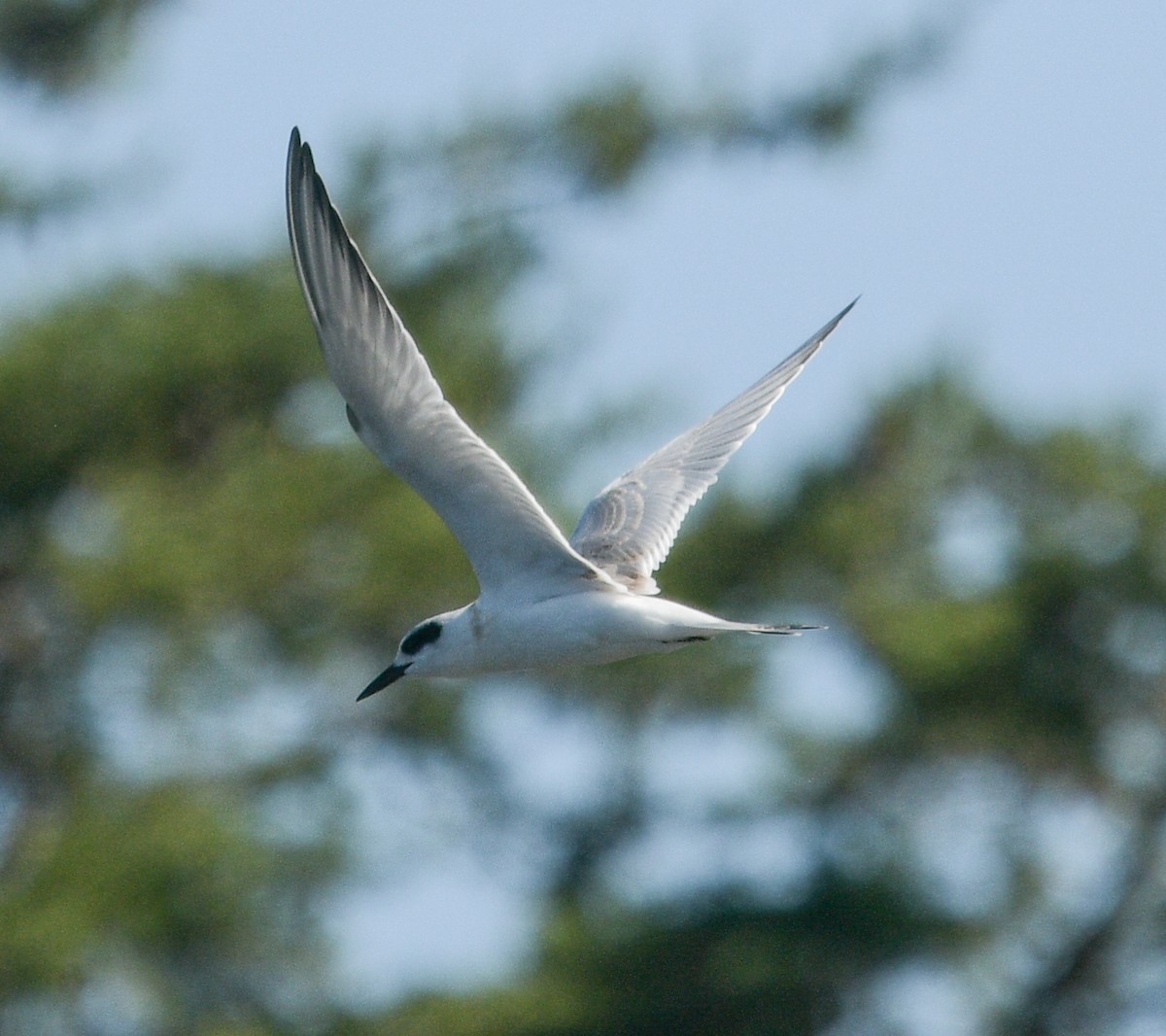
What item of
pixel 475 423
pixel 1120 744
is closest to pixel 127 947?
pixel 475 423

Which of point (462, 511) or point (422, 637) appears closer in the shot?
point (462, 511)

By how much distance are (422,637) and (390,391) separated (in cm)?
86

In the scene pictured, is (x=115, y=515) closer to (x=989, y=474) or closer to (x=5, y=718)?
(x=5, y=718)

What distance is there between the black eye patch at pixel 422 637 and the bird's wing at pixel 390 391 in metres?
0.43

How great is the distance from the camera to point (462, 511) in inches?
220

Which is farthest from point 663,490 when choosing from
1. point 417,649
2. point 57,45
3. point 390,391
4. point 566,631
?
point 57,45

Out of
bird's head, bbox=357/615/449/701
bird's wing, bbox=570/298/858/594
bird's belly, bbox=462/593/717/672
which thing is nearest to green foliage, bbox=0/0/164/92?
bird's wing, bbox=570/298/858/594

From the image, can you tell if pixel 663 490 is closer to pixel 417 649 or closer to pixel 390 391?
pixel 417 649

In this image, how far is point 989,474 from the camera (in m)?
15.7

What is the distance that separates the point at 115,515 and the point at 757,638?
4903 mm

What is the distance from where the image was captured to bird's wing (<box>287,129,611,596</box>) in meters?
5.26

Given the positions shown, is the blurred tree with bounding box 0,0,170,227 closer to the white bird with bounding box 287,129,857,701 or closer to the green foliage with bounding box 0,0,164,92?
the green foliage with bounding box 0,0,164,92

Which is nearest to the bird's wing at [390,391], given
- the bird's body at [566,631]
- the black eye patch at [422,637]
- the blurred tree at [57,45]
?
the bird's body at [566,631]

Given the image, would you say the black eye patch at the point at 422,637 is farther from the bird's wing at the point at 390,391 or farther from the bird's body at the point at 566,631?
the bird's wing at the point at 390,391
